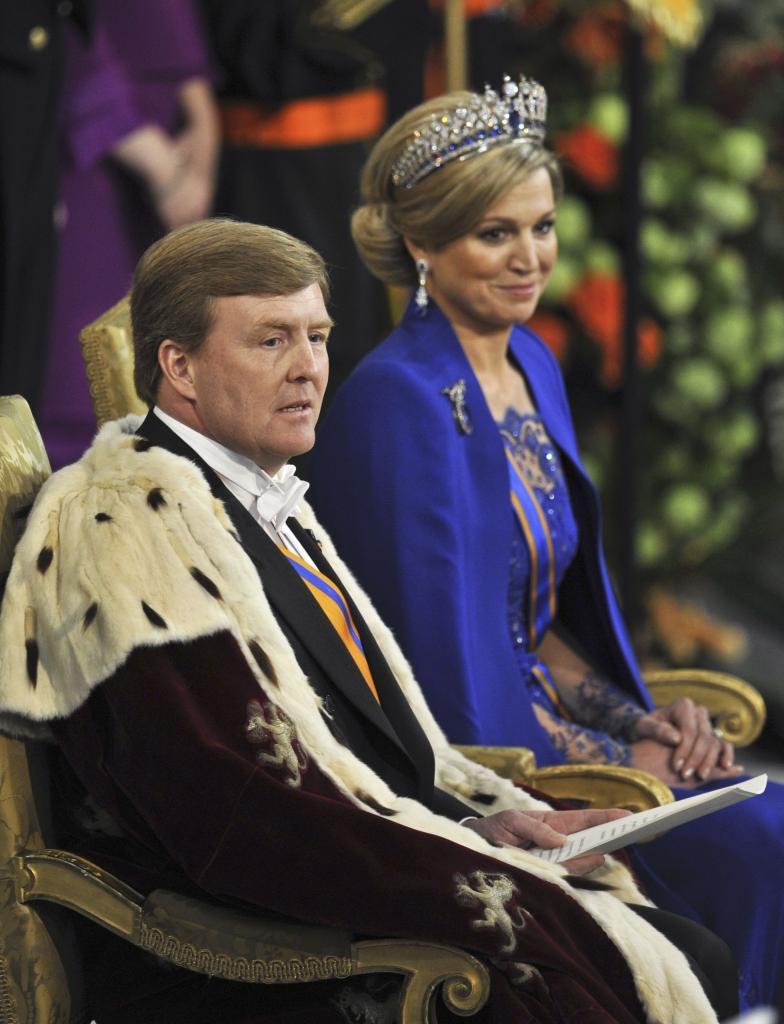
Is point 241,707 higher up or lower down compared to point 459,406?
lower down

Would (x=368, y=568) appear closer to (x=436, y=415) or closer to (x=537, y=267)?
(x=436, y=415)

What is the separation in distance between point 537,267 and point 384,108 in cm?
197

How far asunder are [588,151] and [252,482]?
133 inches

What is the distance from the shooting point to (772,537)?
6.29 metres

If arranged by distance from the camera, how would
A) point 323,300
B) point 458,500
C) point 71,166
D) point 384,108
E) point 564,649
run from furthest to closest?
point 384,108
point 71,166
point 564,649
point 458,500
point 323,300

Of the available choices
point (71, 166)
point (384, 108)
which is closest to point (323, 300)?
point (71, 166)

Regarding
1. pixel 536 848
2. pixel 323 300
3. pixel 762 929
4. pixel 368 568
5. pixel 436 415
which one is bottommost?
pixel 762 929

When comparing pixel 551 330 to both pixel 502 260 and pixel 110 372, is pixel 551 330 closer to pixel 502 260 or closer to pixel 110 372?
pixel 502 260

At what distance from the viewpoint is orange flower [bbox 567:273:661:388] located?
543 centimetres

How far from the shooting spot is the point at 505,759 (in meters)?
2.71

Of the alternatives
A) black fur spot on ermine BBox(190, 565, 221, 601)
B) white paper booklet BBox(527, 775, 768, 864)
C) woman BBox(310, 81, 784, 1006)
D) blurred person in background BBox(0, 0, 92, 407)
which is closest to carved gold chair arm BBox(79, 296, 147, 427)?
woman BBox(310, 81, 784, 1006)

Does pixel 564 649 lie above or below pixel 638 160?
below

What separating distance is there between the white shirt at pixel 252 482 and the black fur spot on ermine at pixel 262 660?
23cm

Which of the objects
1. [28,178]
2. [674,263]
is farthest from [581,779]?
[674,263]
